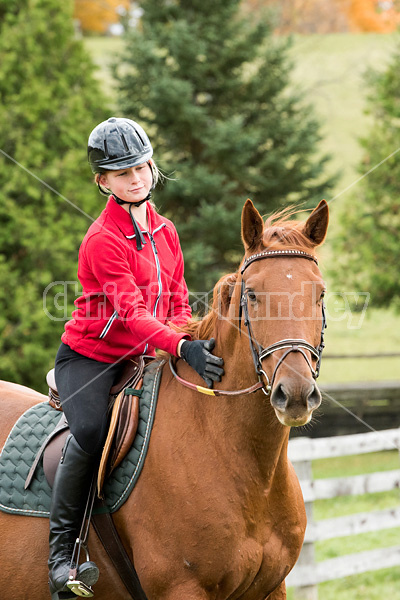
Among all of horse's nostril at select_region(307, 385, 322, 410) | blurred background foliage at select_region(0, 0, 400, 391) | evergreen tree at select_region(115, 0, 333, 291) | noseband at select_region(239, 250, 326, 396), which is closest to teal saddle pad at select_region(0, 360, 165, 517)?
noseband at select_region(239, 250, 326, 396)

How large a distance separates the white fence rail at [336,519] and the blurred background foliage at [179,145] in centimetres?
517

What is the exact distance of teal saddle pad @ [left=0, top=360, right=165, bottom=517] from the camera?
323 centimetres

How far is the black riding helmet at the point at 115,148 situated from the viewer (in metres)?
3.46

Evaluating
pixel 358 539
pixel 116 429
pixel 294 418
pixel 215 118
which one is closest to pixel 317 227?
pixel 294 418

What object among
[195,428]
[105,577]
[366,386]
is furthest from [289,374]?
[366,386]

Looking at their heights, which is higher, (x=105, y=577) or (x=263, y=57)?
(x=263, y=57)

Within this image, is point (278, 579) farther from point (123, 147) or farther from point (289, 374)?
point (123, 147)

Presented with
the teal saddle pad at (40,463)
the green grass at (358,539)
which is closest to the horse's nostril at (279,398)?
the teal saddle pad at (40,463)

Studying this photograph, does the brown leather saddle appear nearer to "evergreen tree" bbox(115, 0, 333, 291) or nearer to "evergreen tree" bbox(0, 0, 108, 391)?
"evergreen tree" bbox(0, 0, 108, 391)

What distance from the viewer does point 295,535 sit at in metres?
3.22

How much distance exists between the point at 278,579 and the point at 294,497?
41 centimetres

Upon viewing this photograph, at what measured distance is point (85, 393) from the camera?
10.9 ft

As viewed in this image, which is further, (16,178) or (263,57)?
(263,57)

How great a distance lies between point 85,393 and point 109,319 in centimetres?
42
